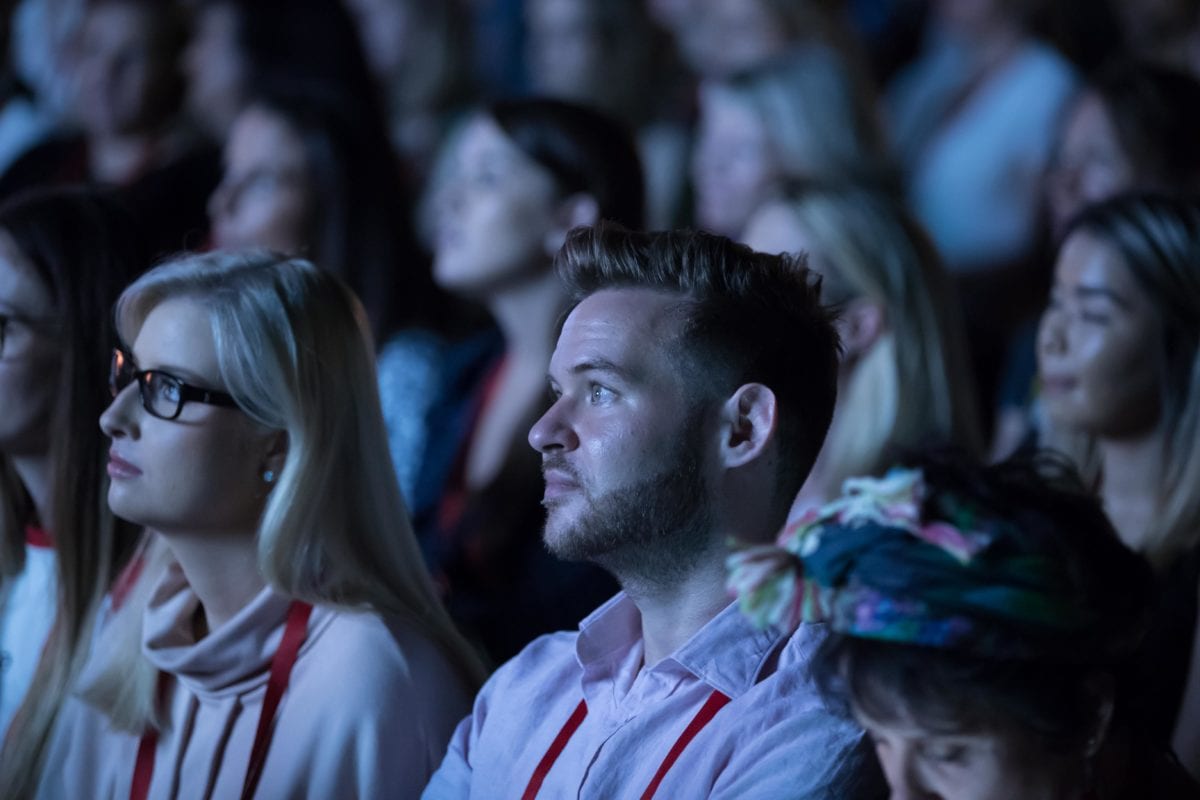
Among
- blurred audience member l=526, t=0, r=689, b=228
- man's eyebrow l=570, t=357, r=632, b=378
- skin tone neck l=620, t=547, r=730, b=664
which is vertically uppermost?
blurred audience member l=526, t=0, r=689, b=228

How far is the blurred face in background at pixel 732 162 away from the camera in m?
3.88

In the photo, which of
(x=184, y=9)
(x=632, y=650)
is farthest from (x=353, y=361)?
(x=184, y=9)

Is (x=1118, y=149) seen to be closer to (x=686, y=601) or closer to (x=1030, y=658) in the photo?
(x=686, y=601)

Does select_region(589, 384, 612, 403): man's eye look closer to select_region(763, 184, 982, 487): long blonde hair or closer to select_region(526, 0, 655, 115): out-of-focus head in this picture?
select_region(763, 184, 982, 487): long blonde hair

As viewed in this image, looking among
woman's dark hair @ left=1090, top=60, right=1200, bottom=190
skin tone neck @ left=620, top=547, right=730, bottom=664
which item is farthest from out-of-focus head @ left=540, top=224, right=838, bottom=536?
woman's dark hair @ left=1090, top=60, right=1200, bottom=190

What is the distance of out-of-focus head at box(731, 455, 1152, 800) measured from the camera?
4.59ft

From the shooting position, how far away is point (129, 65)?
15.1 ft

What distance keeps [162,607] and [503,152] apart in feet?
4.91

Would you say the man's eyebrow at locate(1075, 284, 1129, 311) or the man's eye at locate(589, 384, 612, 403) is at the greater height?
the man's eyebrow at locate(1075, 284, 1129, 311)

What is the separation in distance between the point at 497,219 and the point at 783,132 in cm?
91

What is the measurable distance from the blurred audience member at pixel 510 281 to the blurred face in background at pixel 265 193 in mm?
357

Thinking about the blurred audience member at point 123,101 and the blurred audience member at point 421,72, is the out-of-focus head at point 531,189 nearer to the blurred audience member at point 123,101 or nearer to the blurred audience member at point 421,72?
the blurred audience member at point 123,101

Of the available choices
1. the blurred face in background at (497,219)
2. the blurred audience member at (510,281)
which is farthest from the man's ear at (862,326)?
the blurred face in background at (497,219)

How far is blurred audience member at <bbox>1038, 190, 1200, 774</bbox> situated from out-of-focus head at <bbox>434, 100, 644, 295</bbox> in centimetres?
97
